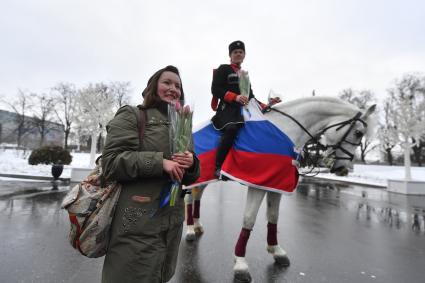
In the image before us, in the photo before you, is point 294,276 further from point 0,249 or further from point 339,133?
point 0,249

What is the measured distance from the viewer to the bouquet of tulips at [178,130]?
1.57m

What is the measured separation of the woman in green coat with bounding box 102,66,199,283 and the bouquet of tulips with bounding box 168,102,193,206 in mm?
59

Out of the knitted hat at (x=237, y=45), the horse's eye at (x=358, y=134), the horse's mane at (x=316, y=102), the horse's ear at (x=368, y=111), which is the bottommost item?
the horse's eye at (x=358, y=134)

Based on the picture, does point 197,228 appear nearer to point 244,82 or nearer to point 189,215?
point 189,215

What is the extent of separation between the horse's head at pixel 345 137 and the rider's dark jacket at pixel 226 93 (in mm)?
1356

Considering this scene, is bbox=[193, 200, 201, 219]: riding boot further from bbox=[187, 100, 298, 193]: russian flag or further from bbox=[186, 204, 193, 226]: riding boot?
bbox=[187, 100, 298, 193]: russian flag

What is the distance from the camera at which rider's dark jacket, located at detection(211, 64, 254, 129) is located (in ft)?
11.6

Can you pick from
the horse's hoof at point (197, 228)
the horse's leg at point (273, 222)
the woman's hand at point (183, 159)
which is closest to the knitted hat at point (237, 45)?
the horse's leg at point (273, 222)

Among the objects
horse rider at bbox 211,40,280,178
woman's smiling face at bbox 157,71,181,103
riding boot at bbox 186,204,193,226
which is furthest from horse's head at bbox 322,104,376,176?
woman's smiling face at bbox 157,71,181,103

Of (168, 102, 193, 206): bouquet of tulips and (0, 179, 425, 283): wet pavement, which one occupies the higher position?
(168, 102, 193, 206): bouquet of tulips

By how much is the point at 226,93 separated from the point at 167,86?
1901 millimetres

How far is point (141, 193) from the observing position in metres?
1.55

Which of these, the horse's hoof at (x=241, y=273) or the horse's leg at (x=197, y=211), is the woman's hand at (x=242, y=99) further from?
the horse's leg at (x=197, y=211)

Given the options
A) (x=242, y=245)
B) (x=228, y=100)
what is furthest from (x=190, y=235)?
(x=228, y=100)
